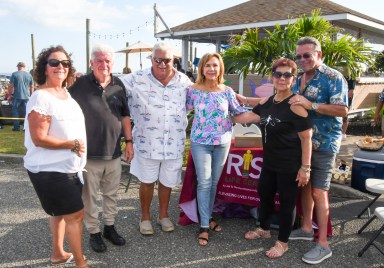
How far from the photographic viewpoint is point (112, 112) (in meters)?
3.04

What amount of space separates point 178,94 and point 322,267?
6.57 ft

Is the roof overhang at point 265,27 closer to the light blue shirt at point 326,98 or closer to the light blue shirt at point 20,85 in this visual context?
the light blue shirt at point 20,85

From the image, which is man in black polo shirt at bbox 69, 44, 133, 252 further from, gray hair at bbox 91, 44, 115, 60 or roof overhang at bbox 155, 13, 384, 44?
roof overhang at bbox 155, 13, 384, 44

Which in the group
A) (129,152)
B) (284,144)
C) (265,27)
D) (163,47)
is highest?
(265,27)

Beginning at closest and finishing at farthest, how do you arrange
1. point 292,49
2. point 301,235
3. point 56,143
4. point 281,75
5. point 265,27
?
point 56,143
point 281,75
point 301,235
point 292,49
point 265,27

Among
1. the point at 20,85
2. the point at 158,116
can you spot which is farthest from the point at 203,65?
the point at 20,85

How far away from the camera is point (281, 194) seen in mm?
3053

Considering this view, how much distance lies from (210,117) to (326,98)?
3.39 ft

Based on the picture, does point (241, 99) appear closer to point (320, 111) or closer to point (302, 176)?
point (320, 111)

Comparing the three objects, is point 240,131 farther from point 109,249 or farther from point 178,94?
point 109,249

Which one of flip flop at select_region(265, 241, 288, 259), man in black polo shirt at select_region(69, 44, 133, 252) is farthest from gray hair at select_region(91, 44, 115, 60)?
flip flop at select_region(265, 241, 288, 259)

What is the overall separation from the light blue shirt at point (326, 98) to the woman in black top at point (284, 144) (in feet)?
0.67

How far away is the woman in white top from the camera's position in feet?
7.75

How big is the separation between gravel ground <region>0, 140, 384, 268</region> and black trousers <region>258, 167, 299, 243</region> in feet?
0.94
